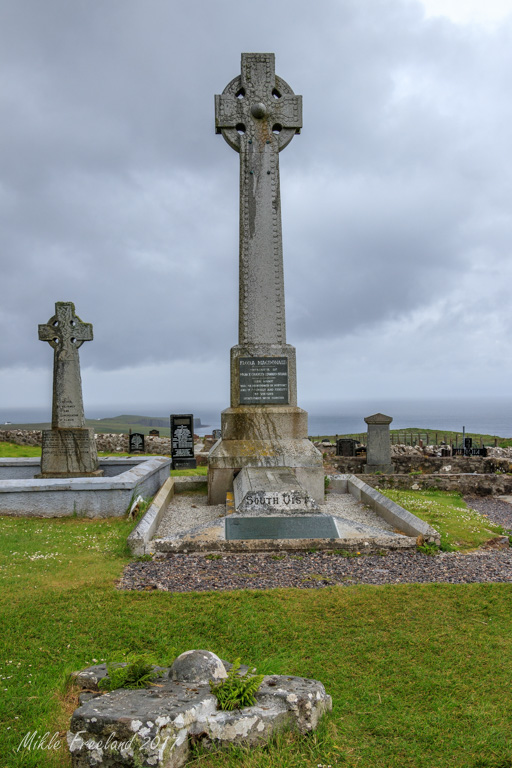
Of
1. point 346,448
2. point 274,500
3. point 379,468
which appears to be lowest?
point 379,468

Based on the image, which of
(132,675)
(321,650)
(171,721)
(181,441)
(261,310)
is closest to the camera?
(171,721)

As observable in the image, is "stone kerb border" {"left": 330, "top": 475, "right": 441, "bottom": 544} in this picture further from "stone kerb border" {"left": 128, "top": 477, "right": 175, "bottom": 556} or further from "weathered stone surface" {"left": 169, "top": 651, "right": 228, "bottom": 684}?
"weathered stone surface" {"left": 169, "top": 651, "right": 228, "bottom": 684}

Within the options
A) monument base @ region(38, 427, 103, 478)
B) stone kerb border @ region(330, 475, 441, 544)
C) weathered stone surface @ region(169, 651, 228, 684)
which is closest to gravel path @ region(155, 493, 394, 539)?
stone kerb border @ region(330, 475, 441, 544)

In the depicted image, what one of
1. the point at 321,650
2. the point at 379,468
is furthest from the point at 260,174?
the point at 379,468

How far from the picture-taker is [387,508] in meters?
8.34

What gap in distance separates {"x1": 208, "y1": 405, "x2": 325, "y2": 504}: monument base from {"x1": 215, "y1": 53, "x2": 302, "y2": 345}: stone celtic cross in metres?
1.65

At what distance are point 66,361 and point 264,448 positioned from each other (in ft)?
22.0

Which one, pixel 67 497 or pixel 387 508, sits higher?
pixel 67 497

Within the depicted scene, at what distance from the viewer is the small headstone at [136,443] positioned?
25.0m

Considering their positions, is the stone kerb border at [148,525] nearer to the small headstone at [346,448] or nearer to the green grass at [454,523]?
the green grass at [454,523]

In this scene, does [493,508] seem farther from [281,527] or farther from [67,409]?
[67,409]

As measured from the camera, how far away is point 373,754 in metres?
→ 2.41

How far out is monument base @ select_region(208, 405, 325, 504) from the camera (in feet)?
30.7

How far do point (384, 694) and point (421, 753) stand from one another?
525mm
